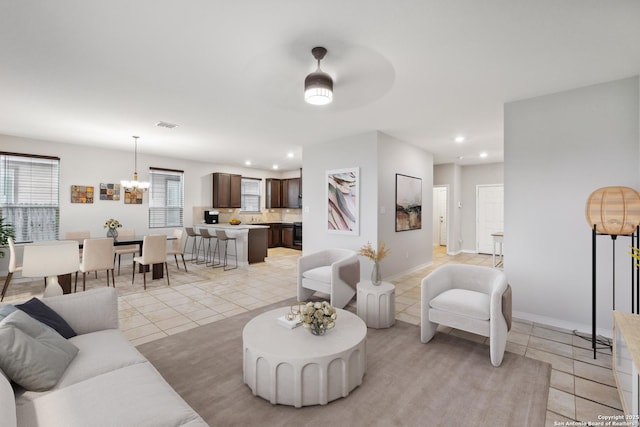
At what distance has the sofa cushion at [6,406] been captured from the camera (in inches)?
41.1

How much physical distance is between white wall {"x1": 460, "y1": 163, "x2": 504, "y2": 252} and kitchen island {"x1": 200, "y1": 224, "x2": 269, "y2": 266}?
5707 mm

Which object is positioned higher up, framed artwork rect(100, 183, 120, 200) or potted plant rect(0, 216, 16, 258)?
framed artwork rect(100, 183, 120, 200)

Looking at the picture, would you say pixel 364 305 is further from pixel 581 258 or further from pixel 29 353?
pixel 29 353

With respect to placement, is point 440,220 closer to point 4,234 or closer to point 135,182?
point 135,182

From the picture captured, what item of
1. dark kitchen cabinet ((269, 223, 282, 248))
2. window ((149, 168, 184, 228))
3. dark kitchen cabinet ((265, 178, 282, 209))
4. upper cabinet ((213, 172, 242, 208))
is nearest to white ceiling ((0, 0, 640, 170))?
window ((149, 168, 184, 228))

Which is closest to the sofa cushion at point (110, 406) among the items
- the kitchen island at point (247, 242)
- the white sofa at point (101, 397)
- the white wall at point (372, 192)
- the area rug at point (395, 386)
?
the white sofa at point (101, 397)

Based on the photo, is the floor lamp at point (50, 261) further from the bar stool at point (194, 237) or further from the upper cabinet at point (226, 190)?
the upper cabinet at point (226, 190)

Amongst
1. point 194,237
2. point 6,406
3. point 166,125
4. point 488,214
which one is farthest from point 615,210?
point 194,237

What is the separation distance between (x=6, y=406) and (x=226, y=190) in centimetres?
763

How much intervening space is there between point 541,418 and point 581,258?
7.06ft

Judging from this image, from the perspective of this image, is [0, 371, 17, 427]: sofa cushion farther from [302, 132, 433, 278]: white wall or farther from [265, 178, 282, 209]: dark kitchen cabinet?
[265, 178, 282, 209]: dark kitchen cabinet

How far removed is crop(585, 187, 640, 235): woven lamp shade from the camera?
246cm

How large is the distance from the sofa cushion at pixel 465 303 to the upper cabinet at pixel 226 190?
267 inches

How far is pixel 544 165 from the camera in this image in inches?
135
